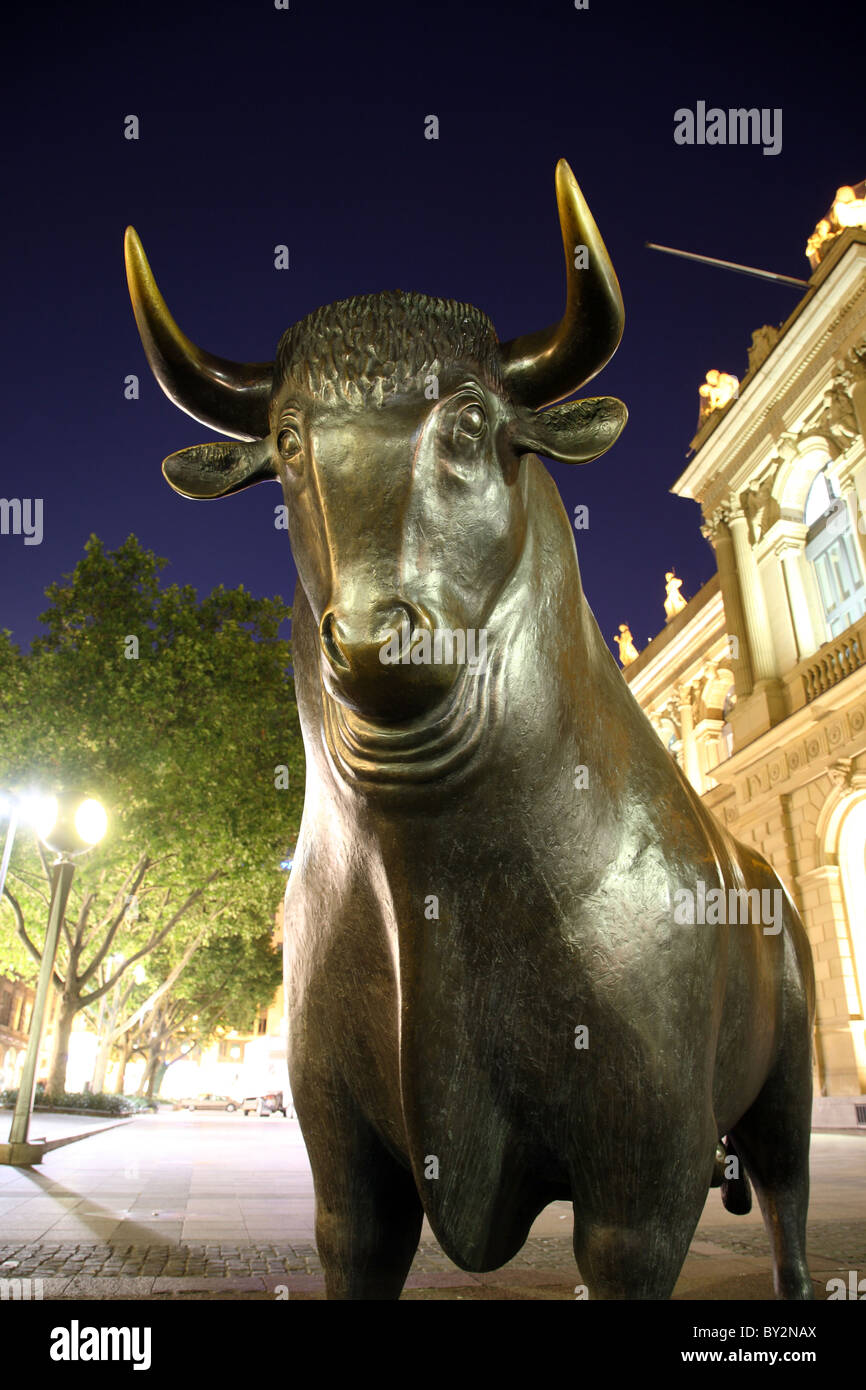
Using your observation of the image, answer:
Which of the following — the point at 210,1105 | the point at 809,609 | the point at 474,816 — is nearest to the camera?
the point at 474,816

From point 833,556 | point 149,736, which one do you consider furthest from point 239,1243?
point 833,556

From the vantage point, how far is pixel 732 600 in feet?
77.0

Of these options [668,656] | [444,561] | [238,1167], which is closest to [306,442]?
[444,561]

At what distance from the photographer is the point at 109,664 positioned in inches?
739

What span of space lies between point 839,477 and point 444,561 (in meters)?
21.1

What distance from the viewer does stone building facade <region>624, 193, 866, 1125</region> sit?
17562 mm

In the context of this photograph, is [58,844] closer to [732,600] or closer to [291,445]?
[291,445]

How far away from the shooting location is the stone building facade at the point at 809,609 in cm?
1756

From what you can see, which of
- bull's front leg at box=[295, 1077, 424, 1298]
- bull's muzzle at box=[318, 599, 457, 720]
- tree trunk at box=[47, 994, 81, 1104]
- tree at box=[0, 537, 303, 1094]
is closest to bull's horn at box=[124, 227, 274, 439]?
bull's muzzle at box=[318, 599, 457, 720]

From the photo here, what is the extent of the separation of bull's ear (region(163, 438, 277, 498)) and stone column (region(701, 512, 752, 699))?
2147 centimetres

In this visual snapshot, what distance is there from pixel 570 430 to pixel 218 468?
73cm

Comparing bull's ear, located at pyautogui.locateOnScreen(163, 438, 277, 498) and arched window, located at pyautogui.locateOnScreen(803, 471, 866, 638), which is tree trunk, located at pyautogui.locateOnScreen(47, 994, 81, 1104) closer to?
arched window, located at pyautogui.locateOnScreen(803, 471, 866, 638)

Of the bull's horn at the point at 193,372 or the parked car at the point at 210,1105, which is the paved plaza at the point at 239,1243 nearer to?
the bull's horn at the point at 193,372

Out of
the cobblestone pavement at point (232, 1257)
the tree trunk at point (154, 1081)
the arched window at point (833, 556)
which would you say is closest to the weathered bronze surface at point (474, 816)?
the cobblestone pavement at point (232, 1257)
